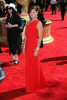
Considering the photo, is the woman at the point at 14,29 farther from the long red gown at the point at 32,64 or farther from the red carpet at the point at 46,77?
the long red gown at the point at 32,64

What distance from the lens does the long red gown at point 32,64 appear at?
4.11 m

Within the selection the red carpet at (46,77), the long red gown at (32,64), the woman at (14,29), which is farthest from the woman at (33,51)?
the woman at (14,29)

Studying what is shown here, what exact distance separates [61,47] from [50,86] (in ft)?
11.8

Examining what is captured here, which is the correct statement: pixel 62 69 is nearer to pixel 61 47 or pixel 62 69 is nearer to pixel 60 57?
pixel 60 57

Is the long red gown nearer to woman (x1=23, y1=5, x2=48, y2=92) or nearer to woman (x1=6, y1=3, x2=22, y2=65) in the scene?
woman (x1=23, y1=5, x2=48, y2=92)

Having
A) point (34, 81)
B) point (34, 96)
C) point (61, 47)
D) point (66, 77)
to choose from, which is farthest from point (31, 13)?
point (61, 47)

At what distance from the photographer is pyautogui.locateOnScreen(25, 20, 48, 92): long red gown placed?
Result: 162 inches

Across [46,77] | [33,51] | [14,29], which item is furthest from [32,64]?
[14,29]

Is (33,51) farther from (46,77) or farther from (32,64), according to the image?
(46,77)

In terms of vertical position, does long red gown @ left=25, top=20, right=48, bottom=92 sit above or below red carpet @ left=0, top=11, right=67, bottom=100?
above

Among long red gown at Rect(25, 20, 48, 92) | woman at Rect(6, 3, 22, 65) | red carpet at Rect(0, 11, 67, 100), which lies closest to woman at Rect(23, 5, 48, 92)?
long red gown at Rect(25, 20, 48, 92)

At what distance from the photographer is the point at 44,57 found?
6.94 meters

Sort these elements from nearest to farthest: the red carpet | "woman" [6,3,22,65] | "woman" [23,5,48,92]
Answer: "woman" [23,5,48,92], the red carpet, "woman" [6,3,22,65]

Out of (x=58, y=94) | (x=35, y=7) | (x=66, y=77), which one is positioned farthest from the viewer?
(x=66, y=77)
